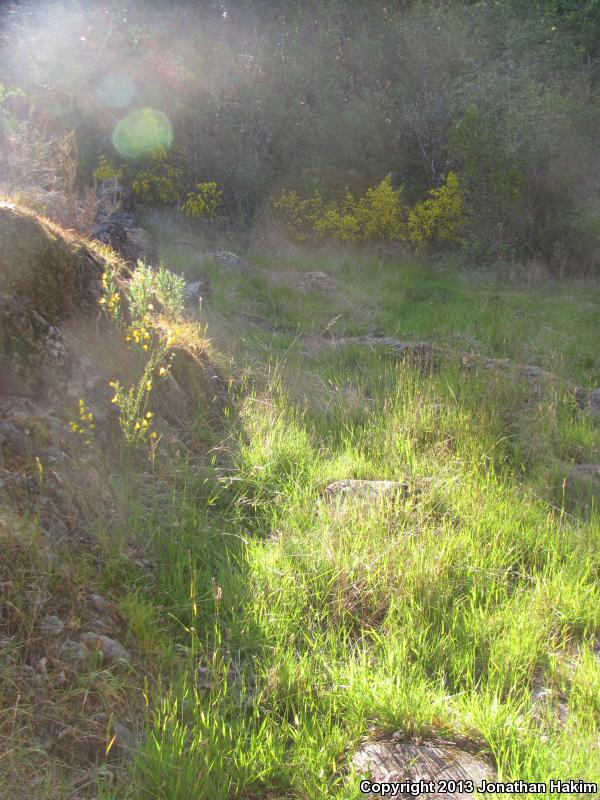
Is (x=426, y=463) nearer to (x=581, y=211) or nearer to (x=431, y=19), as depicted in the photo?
(x=581, y=211)

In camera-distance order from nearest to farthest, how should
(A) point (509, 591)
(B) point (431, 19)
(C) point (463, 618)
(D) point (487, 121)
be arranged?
(C) point (463, 618), (A) point (509, 591), (D) point (487, 121), (B) point (431, 19)


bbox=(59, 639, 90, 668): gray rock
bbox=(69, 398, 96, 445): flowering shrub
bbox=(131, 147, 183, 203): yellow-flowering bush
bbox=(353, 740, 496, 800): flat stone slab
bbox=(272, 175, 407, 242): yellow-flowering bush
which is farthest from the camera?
bbox=(131, 147, 183, 203): yellow-flowering bush

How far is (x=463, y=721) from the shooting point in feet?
7.34

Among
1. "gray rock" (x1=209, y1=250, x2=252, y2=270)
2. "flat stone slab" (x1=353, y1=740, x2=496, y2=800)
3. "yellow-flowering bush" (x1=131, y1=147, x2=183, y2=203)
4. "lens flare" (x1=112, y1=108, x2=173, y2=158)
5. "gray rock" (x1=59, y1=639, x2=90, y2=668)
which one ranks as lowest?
"gray rock" (x1=209, y1=250, x2=252, y2=270)

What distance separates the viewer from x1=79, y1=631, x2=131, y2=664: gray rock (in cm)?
234

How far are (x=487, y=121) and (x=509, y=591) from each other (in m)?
12.0

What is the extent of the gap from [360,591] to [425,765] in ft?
2.71

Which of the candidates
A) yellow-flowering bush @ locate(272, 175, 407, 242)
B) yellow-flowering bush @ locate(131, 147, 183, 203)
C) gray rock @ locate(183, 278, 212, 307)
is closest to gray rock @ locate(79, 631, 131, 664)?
gray rock @ locate(183, 278, 212, 307)

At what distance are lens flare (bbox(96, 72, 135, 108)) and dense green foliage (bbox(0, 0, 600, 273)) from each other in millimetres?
30

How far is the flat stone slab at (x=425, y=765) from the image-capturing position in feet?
6.70

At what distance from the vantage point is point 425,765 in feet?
6.93

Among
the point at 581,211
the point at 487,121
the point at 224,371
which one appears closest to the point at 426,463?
the point at 224,371

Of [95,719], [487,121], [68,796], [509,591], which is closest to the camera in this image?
[68,796]

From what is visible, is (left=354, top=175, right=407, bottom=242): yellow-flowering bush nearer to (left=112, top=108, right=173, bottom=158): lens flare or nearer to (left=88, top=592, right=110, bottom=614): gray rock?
(left=112, top=108, right=173, bottom=158): lens flare
